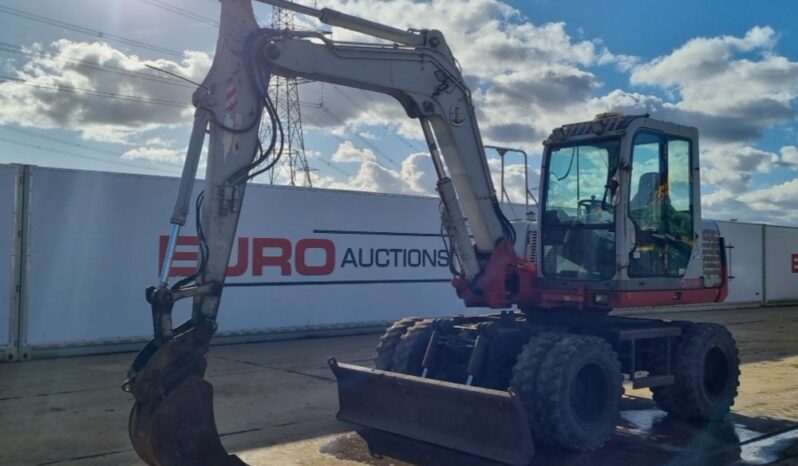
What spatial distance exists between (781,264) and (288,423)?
74.9ft

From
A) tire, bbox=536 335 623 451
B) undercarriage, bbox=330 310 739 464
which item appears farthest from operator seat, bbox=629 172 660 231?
tire, bbox=536 335 623 451

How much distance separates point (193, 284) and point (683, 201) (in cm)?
526

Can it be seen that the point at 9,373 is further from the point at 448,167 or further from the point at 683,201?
the point at 683,201

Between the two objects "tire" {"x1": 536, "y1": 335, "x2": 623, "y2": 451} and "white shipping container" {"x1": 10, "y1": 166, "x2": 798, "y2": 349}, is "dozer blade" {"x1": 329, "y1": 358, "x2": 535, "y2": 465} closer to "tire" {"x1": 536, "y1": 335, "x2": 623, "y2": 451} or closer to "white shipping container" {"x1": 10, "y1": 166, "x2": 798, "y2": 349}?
"tire" {"x1": 536, "y1": 335, "x2": 623, "y2": 451}

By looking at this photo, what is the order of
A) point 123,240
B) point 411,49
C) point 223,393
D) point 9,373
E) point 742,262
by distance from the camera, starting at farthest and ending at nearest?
point 742,262
point 123,240
point 9,373
point 223,393
point 411,49

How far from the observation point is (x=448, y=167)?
746 centimetres

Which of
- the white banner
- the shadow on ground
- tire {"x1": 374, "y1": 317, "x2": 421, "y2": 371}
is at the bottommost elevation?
the shadow on ground

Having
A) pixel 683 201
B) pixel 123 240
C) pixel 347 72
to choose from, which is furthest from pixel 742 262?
pixel 347 72

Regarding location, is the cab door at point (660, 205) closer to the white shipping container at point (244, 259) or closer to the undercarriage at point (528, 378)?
the undercarriage at point (528, 378)

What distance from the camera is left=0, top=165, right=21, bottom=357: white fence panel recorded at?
11227mm

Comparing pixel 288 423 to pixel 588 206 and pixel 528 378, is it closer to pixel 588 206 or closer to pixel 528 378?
pixel 528 378

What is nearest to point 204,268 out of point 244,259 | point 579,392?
point 579,392

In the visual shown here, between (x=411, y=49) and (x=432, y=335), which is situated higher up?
(x=411, y=49)

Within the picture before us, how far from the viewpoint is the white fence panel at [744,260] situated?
23.0 metres
